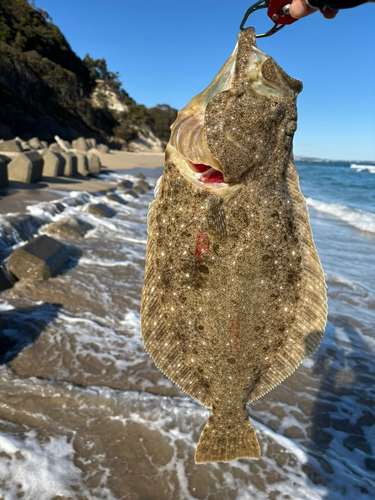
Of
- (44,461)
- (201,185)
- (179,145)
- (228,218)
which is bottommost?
(44,461)

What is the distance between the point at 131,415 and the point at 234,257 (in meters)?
2.75

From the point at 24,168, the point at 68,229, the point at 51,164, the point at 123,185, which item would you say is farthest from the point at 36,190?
the point at 123,185

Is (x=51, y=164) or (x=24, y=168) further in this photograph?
(x=51, y=164)

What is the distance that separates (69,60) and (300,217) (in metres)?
54.2

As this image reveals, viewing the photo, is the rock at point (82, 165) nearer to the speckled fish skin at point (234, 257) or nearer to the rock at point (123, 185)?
the rock at point (123, 185)

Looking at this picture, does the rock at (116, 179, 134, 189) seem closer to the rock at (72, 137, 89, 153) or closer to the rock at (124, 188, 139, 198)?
the rock at (124, 188, 139, 198)

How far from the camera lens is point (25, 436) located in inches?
129

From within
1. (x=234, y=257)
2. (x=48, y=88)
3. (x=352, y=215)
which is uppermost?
(x=48, y=88)

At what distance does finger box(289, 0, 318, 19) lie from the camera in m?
1.33

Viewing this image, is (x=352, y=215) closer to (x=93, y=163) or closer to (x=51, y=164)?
(x=93, y=163)

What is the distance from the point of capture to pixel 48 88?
37.6 m

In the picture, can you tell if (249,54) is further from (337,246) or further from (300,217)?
(337,246)

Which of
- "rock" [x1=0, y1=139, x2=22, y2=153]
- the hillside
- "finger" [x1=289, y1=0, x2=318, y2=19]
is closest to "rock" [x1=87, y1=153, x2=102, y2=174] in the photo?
"rock" [x1=0, y1=139, x2=22, y2=153]

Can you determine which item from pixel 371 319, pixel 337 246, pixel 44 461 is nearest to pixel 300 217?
pixel 44 461
